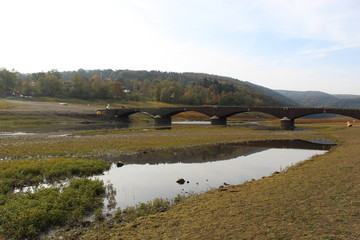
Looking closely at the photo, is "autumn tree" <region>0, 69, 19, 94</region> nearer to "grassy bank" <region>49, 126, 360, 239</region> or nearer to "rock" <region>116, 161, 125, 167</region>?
"rock" <region>116, 161, 125, 167</region>

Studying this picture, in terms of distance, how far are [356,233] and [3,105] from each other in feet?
359

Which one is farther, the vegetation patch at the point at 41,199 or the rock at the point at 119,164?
the rock at the point at 119,164

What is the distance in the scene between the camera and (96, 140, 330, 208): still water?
17578 millimetres

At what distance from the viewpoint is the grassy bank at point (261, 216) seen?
966 centimetres

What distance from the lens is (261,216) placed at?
1114cm

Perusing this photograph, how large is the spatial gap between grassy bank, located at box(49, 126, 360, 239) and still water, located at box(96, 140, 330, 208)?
10.6ft

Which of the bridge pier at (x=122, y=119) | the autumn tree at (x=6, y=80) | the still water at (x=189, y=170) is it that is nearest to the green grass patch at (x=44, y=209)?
the still water at (x=189, y=170)

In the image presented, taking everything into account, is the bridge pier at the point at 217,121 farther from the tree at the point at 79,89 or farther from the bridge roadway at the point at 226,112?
the tree at the point at 79,89

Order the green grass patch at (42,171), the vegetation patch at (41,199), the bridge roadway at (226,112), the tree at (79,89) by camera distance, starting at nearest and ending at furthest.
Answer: the vegetation patch at (41,199) → the green grass patch at (42,171) → the bridge roadway at (226,112) → the tree at (79,89)

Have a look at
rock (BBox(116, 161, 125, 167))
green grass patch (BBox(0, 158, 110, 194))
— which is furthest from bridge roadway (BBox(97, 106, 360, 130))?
green grass patch (BBox(0, 158, 110, 194))

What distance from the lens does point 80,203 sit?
14.3 m

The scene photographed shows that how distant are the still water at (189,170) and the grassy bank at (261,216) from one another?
322 cm

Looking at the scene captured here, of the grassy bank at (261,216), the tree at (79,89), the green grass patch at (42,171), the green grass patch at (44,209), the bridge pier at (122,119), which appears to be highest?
the tree at (79,89)

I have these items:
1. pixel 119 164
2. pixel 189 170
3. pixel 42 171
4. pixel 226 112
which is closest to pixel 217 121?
pixel 226 112
